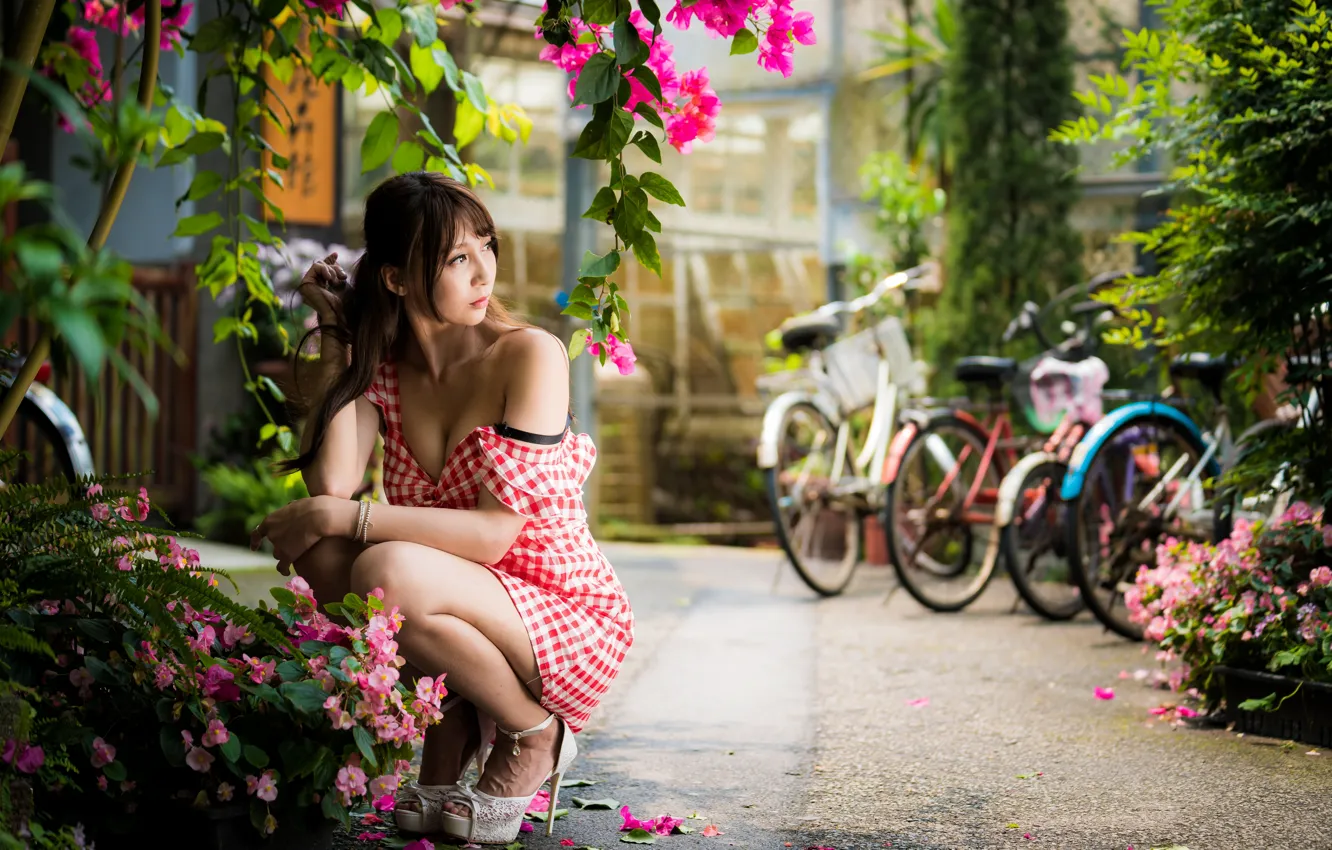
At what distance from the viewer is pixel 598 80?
2.15m

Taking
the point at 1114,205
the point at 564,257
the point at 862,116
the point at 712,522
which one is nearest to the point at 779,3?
the point at 1114,205

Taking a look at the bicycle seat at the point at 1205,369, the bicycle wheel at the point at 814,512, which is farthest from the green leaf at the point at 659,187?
the bicycle wheel at the point at 814,512

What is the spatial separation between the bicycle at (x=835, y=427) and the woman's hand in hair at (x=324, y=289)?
3.51 meters

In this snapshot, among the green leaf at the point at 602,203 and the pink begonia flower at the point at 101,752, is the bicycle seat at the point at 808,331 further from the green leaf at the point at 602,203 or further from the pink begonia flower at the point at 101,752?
the pink begonia flower at the point at 101,752

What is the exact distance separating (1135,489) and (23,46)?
431cm

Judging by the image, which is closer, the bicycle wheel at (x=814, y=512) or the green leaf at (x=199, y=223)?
the green leaf at (x=199, y=223)

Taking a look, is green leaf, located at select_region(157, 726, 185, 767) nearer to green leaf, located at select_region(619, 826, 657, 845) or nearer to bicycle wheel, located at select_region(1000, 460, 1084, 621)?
green leaf, located at select_region(619, 826, 657, 845)

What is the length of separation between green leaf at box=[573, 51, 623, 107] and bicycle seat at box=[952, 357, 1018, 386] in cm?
372

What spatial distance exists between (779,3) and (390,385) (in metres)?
1.00

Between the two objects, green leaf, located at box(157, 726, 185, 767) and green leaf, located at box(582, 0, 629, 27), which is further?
green leaf, located at box(582, 0, 629, 27)

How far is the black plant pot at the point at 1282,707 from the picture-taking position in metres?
3.29

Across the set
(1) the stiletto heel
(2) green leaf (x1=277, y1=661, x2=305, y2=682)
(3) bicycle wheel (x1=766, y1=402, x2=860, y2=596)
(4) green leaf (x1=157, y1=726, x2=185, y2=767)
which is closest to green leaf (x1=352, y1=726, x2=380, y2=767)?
(2) green leaf (x1=277, y1=661, x2=305, y2=682)

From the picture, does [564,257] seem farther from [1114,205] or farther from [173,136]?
[173,136]

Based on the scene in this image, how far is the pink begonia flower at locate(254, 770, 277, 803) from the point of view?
6.57 ft
